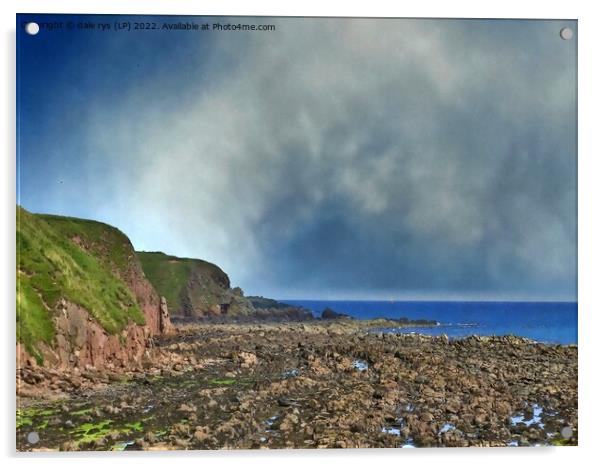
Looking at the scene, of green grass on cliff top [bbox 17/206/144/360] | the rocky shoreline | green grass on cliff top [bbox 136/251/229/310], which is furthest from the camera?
green grass on cliff top [bbox 136/251/229/310]

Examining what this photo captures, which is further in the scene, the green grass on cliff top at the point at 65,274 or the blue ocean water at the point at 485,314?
the blue ocean water at the point at 485,314

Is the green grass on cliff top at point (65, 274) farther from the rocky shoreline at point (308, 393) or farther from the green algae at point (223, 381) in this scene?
the green algae at point (223, 381)

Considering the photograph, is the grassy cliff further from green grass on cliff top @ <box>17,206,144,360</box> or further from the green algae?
the green algae

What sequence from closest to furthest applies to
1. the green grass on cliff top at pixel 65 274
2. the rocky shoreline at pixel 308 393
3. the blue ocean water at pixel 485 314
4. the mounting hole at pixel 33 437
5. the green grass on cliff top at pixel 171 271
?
the mounting hole at pixel 33 437
the rocky shoreline at pixel 308 393
the green grass on cliff top at pixel 65 274
the blue ocean water at pixel 485 314
the green grass on cliff top at pixel 171 271

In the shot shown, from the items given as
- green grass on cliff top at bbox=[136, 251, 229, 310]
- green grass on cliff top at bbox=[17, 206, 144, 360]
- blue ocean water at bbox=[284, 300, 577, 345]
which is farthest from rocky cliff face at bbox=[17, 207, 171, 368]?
blue ocean water at bbox=[284, 300, 577, 345]

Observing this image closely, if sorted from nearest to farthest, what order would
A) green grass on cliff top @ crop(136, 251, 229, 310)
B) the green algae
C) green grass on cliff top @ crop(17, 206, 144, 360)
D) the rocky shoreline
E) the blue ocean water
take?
the rocky shoreline < green grass on cliff top @ crop(17, 206, 144, 360) < the blue ocean water < the green algae < green grass on cliff top @ crop(136, 251, 229, 310)

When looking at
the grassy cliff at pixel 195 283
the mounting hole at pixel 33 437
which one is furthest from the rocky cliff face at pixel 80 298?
the mounting hole at pixel 33 437

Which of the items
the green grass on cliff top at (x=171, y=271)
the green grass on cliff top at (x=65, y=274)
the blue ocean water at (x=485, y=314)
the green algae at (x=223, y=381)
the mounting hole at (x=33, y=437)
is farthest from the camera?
the green grass on cliff top at (x=171, y=271)

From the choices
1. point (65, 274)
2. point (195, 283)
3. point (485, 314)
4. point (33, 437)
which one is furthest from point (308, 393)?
point (65, 274)

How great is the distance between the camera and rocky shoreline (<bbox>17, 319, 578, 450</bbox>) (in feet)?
31.7

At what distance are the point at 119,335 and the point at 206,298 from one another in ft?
8.03

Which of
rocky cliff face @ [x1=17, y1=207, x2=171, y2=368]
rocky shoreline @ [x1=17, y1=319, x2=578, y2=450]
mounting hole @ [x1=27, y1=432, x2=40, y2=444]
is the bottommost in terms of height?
mounting hole @ [x1=27, y1=432, x2=40, y2=444]

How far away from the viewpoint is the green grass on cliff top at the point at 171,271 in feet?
35.8
